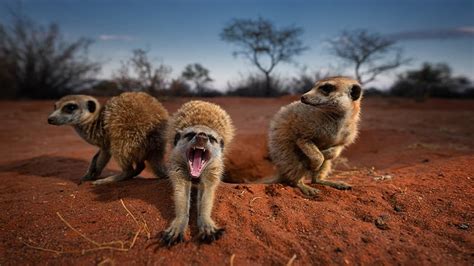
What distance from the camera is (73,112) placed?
14.1ft

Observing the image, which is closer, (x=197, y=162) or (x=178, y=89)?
(x=197, y=162)

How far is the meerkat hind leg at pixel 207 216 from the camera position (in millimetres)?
2422

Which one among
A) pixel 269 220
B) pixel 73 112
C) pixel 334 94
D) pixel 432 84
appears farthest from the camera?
pixel 432 84

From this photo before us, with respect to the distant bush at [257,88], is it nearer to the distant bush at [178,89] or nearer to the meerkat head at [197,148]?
the distant bush at [178,89]

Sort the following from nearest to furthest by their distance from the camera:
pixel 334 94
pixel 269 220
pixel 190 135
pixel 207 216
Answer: pixel 207 216 → pixel 269 220 → pixel 190 135 → pixel 334 94

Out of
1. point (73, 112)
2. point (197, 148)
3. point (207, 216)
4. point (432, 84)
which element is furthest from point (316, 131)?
point (432, 84)

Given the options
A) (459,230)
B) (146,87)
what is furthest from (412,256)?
(146,87)

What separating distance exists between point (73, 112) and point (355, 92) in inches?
132

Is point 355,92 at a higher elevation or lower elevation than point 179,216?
higher

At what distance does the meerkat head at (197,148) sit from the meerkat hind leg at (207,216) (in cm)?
15

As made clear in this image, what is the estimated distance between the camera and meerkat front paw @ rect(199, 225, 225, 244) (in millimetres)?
2405

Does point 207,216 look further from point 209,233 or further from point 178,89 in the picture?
point 178,89

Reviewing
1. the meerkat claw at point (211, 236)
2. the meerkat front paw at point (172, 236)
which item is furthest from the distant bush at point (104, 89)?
the meerkat claw at point (211, 236)

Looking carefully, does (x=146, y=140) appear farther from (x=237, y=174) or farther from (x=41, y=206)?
(x=237, y=174)
